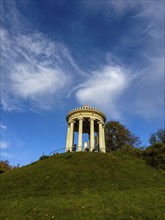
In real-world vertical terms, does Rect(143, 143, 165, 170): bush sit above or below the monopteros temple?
below

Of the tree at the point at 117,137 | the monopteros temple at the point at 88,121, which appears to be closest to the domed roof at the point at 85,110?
the monopteros temple at the point at 88,121

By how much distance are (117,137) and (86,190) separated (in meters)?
35.6

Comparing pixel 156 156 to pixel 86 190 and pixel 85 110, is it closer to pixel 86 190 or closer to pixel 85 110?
pixel 86 190

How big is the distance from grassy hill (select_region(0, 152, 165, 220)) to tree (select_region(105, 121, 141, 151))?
66.1ft

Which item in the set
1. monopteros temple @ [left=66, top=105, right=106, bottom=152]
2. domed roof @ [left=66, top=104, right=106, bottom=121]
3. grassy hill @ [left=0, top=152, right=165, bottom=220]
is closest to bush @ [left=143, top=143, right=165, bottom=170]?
grassy hill @ [left=0, top=152, right=165, bottom=220]

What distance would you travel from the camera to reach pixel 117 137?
2053 inches

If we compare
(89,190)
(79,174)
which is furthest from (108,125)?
(89,190)

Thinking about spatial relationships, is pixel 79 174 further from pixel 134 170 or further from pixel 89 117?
pixel 89 117

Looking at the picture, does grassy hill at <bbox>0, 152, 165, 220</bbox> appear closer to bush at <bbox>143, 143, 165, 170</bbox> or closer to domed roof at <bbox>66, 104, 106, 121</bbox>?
bush at <bbox>143, 143, 165, 170</bbox>

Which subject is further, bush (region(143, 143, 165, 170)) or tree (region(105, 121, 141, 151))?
tree (region(105, 121, 141, 151))

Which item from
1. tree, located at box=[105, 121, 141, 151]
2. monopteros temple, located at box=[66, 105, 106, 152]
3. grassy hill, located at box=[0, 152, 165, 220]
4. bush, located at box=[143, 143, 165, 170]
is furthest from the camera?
tree, located at box=[105, 121, 141, 151]

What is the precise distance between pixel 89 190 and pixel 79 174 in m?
4.08

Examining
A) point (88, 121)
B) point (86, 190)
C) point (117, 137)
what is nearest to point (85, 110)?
point (88, 121)

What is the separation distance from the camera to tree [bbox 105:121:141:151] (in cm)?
5138
